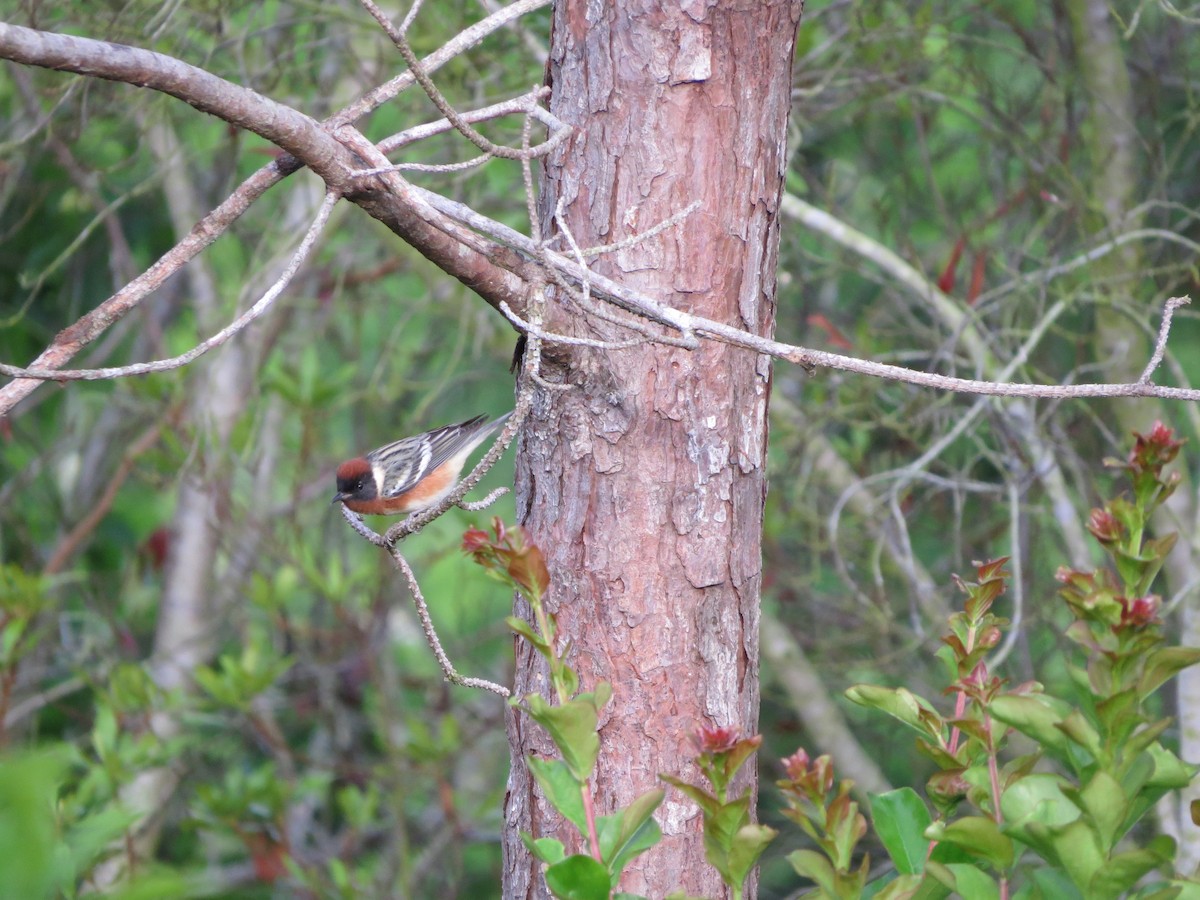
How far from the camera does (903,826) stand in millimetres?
1403

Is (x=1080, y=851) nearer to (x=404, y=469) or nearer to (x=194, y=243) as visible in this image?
(x=194, y=243)

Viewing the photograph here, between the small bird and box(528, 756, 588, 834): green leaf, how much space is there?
315 centimetres

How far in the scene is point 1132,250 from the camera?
409 centimetres

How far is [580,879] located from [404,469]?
3.57m

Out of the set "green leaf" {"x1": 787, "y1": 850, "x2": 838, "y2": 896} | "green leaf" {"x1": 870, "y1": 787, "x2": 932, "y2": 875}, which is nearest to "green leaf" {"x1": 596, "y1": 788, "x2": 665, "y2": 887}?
"green leaf" {"x1": 787, "y1": 850, "x2": 838, "y2": 896}

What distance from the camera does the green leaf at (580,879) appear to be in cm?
121

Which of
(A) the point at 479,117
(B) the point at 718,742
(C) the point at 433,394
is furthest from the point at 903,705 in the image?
(C) the point at 433,394

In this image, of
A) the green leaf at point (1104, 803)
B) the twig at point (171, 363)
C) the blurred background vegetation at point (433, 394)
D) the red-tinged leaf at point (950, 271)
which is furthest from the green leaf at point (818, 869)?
the red-tinged leaf at point (950, 271)

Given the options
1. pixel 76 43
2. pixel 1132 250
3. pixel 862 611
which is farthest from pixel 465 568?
pixel 76 43

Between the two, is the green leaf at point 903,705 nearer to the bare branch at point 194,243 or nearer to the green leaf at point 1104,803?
the green leaf at point 1104,803

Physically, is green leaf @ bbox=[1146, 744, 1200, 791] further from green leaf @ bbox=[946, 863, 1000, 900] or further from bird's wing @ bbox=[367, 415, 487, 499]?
bird's wing @ bbox=[367, 415, 487, 499]

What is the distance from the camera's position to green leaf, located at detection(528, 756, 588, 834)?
1.32 m

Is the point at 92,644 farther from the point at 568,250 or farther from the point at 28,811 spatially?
the point at 28,811

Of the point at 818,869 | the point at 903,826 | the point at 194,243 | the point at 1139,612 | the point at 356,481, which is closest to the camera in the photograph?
the point at 1139,612
